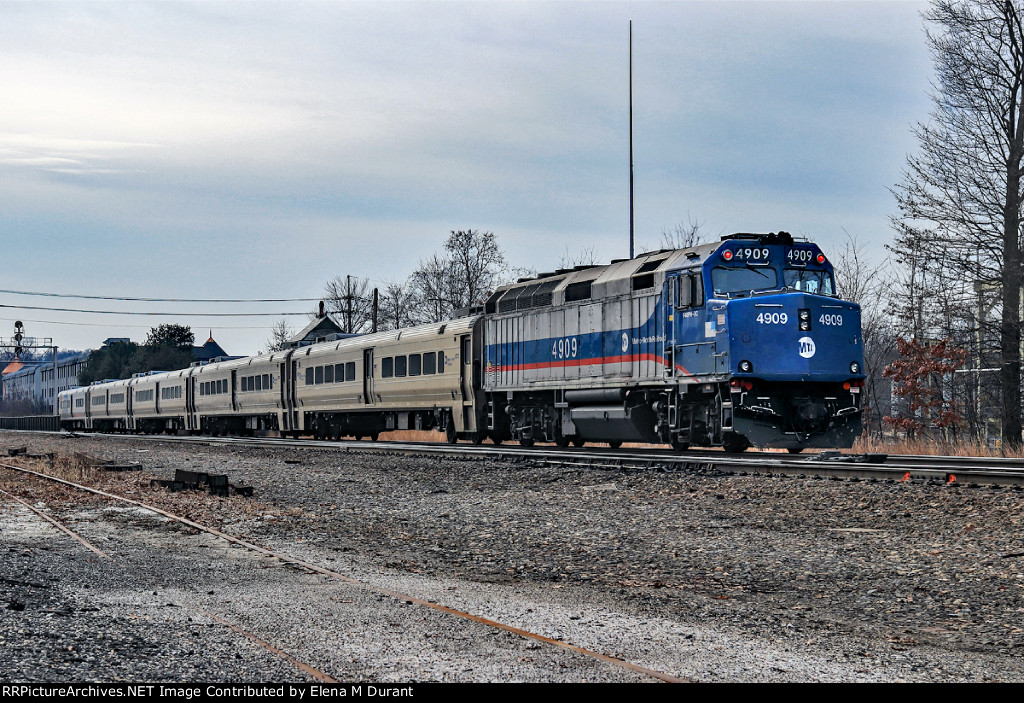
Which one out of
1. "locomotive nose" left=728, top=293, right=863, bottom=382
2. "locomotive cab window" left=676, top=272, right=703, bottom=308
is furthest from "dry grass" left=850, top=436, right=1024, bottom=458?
"locomotive cab window" left=676, top=272, right=703, bottom=308

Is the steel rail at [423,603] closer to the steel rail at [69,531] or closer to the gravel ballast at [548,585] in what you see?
the gravel ballast at [548,585]

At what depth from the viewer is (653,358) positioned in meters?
19.8

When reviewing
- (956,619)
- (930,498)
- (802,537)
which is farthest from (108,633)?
(930,498)

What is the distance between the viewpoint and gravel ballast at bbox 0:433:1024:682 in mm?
Result: 5664

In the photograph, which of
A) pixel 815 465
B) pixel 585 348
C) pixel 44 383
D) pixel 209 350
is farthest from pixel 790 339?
pixel 44 383

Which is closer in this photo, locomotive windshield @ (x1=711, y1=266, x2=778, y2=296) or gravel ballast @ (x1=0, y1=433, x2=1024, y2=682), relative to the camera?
gravel ballast @ (x1=0, y1=433, x2=1024, y2=682)

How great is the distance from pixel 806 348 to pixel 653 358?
2962 mm

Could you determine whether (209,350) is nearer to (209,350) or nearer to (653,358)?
(209,350)

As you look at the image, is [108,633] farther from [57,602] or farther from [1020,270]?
[1020,270]

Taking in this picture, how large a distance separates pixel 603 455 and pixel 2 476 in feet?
40.0

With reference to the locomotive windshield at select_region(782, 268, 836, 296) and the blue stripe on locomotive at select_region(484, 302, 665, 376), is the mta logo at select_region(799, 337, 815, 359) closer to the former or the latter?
the locomotive windshield at select_region(782, 268, 836, 296)

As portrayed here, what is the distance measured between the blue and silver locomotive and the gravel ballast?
340cm
